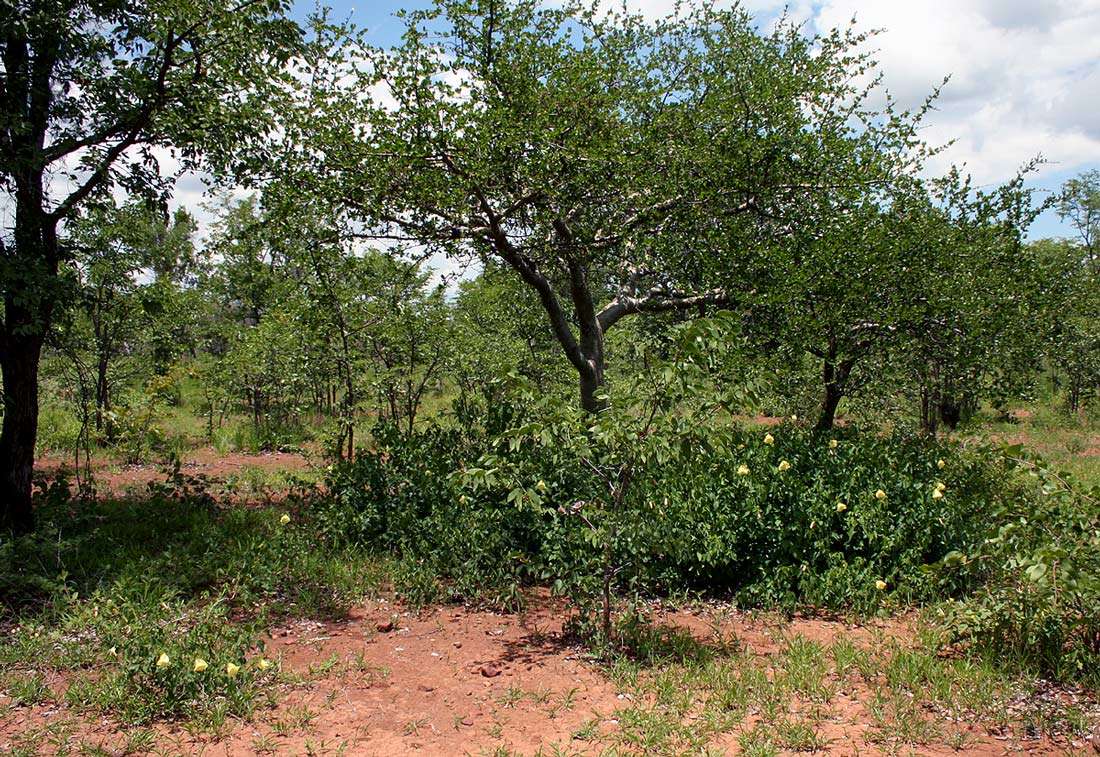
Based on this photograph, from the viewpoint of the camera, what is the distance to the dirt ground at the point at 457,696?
3.28 meters

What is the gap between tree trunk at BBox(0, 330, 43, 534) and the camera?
19.5 feet

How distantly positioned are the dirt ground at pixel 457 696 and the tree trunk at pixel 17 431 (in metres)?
2.99

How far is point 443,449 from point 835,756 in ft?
13.0

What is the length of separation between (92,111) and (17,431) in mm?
2643

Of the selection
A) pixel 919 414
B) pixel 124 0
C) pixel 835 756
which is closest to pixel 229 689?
pixel 835 756

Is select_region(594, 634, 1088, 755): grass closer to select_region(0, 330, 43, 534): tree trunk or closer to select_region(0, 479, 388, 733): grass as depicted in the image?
select_region(0, 479, 388, 733): grass

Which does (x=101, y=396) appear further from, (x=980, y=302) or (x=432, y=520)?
(x=980, y=302)

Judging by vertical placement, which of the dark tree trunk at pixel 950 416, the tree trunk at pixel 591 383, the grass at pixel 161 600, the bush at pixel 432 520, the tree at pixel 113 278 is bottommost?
the grass at pixel 161 600

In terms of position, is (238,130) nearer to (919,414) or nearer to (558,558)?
(558,558)

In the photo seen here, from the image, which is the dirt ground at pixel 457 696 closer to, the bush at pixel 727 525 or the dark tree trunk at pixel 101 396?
the bush at pixel 727 525

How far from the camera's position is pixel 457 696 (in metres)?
3.80

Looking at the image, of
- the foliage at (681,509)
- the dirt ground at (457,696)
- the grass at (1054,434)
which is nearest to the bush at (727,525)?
the foliage at (681,509)

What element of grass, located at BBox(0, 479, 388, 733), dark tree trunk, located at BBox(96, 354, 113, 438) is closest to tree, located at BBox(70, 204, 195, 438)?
dark tree trunk, located at BBox(96, 354, 113, 438)

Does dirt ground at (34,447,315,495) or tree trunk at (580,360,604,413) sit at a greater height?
tree trunk at (580,360,604,413)
